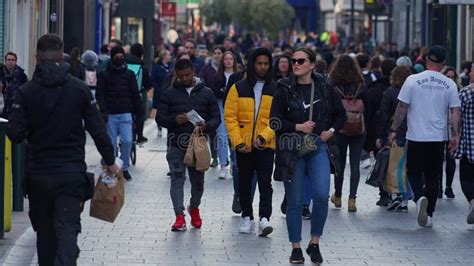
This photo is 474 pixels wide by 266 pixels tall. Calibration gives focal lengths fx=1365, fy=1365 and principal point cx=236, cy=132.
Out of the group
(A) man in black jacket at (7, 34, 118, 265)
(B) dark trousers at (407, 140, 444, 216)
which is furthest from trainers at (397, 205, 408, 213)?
(A) man in black jacket at (7, 34, 118, 265)

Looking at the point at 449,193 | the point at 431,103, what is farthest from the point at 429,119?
the point at 449,193

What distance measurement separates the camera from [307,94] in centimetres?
1128

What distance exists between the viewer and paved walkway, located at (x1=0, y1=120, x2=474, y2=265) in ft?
38.0

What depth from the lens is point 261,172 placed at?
13.0m

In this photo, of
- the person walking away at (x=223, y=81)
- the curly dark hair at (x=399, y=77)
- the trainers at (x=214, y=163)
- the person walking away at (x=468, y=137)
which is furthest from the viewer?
the trainers at (x=214, y=163)

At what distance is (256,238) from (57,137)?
4465 mm

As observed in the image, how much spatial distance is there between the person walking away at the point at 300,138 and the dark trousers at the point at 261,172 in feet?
5.38

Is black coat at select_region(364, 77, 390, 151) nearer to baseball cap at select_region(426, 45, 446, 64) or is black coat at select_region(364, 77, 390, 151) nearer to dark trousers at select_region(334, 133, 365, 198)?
dark trousers at select_region(334, 133, 365, 198)

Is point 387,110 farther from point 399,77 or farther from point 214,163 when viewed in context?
point 214,163

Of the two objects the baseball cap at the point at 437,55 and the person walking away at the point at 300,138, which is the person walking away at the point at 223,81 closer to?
the baseball cap at the point at 437,55

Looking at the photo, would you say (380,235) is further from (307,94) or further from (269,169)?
(307,94)

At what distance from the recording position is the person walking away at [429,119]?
13562 millimetres

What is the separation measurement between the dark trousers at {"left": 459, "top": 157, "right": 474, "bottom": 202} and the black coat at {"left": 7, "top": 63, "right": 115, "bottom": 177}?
240 inches

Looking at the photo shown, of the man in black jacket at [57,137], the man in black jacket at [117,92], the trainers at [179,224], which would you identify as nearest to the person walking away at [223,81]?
the man in black jacket at [117,92]
